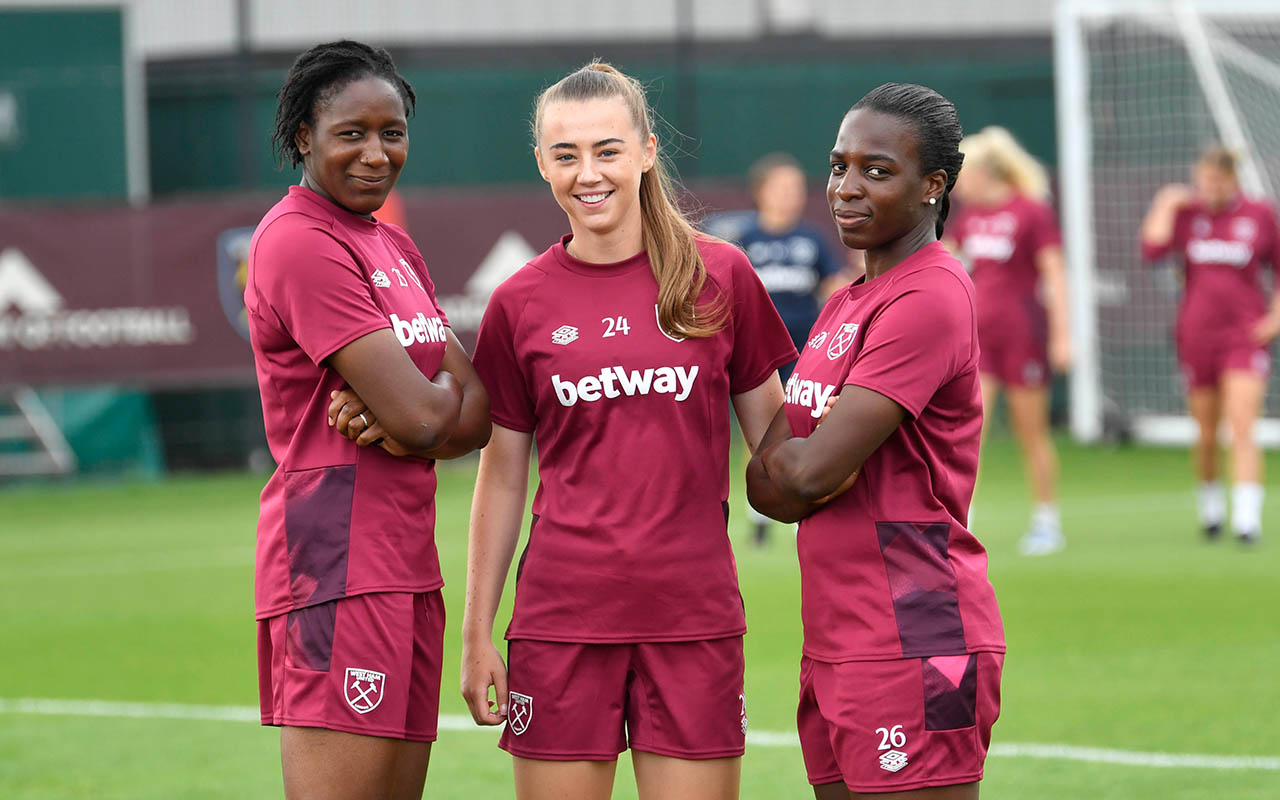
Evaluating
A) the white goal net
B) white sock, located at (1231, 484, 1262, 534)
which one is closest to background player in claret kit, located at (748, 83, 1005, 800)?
white sock, located at (1231, 484, 1262, 534)

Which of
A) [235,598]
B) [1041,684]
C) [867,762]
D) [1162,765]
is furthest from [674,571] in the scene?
[235,598]

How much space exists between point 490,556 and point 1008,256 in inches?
281

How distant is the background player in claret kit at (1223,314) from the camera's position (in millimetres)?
10258

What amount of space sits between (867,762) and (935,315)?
905mm

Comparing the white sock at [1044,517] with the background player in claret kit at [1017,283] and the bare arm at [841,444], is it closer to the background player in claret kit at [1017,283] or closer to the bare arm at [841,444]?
the background player in claret kit at [1017,283]

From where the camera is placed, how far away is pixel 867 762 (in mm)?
3273

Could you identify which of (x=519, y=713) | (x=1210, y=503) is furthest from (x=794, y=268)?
(x=519, y=713)

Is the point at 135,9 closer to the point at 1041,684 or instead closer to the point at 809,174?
the point at 809,174

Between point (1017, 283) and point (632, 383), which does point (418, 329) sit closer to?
point (632, 383)

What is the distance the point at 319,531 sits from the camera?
3525 millimetres

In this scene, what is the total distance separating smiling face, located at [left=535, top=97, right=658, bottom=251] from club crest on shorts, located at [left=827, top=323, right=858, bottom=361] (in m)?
0.58

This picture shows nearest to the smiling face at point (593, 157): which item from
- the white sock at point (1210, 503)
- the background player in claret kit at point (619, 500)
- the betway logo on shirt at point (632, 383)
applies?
the background player in claret kit at point (619, 500)

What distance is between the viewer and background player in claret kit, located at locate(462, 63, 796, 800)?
3.62m

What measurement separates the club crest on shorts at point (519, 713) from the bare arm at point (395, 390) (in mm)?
605
